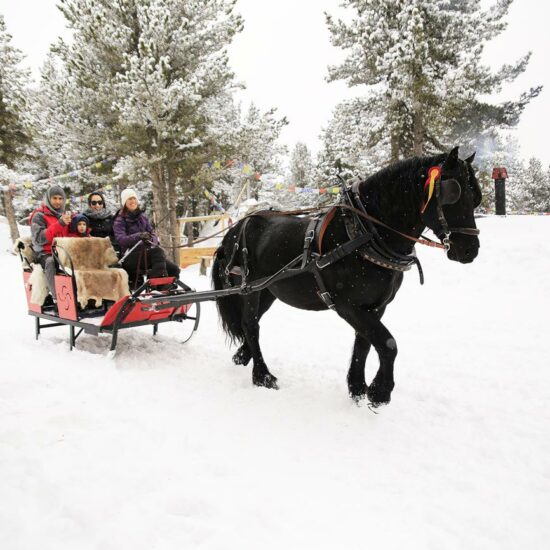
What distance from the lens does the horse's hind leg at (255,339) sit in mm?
4375

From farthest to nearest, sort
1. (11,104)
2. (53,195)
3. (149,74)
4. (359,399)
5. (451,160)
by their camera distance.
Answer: (11,104) < (149,74) < (53,195) < (359,399) < (451,160)

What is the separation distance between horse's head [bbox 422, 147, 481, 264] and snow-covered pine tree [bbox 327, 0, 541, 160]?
10366 mm

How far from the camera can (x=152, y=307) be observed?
494 centimetres

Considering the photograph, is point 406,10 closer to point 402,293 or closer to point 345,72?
point 345,72

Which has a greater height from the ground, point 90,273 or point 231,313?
→ point 90,273

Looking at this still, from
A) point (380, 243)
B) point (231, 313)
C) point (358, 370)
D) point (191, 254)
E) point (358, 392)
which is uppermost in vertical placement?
point (380, 243)

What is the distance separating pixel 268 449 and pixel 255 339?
1711mm

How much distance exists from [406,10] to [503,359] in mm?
11012

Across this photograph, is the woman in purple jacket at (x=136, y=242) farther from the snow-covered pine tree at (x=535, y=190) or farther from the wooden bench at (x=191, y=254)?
the snow-covered pine tree at (x=535, y=190)

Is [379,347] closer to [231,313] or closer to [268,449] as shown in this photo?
[268,449]

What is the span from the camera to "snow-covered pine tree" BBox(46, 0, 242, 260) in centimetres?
1239

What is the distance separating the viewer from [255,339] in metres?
4.64

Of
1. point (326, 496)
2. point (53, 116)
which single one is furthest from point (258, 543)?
point (53, 116)

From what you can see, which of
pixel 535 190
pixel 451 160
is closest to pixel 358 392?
pixel 451 160
